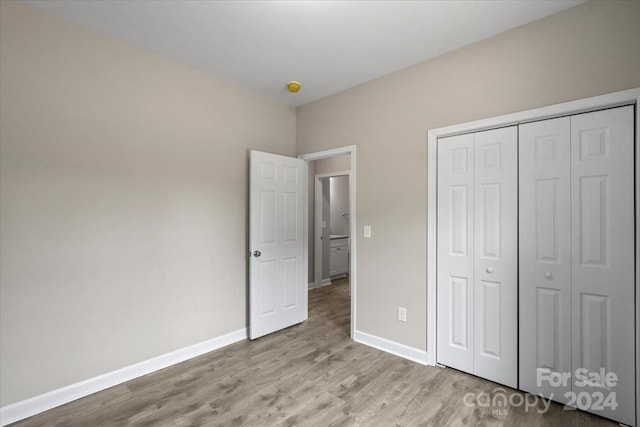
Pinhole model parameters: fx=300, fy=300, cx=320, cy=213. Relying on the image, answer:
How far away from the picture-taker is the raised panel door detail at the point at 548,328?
6.97 feet

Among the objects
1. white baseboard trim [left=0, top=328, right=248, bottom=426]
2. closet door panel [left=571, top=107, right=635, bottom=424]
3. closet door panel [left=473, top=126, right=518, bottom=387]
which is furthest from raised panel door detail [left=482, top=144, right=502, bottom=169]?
white baseboard trim [left=0, top=328, right=248, bottom=426]

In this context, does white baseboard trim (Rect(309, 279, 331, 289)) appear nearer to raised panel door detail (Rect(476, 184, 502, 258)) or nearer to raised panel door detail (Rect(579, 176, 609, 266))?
raised panel door detail (Rect(476, 184, 502, 258))

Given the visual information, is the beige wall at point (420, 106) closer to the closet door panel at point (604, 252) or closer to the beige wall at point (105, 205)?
the closet door panel at point (604, 252)

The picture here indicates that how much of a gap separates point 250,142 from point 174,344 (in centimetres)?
219

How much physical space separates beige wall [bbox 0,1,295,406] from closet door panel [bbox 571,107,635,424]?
2.94 metres

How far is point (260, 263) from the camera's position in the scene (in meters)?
3.30

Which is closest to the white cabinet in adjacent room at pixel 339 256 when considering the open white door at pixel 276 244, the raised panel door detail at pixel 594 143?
the open white door at pixel 276 244

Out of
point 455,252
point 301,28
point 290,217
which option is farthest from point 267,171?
point 455,252

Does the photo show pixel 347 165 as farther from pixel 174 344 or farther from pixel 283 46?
pixel 174 344

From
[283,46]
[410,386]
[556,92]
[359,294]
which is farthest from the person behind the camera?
[359,294]

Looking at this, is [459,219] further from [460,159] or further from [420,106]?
[420,106]

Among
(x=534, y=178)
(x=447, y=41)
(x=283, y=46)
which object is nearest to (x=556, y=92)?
(x=534, y=178)

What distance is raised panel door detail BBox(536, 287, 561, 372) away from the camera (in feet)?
6.97

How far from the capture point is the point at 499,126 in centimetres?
235
